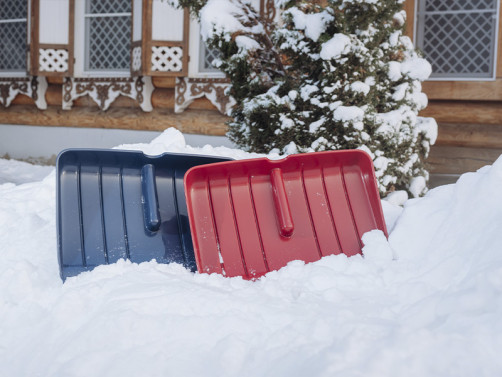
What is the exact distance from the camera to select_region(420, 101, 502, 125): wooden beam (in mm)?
5102

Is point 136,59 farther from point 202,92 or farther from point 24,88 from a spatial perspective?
point 24,88

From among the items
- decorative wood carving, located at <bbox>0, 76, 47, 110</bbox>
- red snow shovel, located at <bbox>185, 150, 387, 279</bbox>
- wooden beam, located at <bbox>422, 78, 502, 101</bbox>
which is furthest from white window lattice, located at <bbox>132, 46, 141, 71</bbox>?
red snow shovel, located at <bbox>185, 150, 387, 279</bbox>

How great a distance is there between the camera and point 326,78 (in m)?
3.34

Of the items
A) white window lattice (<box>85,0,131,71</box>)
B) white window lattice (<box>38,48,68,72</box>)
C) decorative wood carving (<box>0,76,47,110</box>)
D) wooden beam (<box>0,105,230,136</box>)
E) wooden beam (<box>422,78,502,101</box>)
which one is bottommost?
wooden beam (<box>0,105,230,136</box>)

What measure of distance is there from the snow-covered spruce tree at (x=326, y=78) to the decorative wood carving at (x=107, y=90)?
9.22 ft

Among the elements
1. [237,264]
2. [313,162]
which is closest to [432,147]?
[313,162]

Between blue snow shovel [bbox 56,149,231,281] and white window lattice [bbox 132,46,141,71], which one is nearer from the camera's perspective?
blue snow shovel [bbox 56,149,231,281]

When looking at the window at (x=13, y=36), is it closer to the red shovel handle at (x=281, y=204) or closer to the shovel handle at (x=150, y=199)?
the shovel handle at (x=150, y=199)

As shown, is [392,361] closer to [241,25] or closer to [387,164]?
[387,164]

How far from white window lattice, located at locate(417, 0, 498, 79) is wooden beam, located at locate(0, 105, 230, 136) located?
2055 millimetres

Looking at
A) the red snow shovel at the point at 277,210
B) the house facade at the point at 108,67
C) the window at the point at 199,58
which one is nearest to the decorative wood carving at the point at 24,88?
the house facade at the point at 108,67

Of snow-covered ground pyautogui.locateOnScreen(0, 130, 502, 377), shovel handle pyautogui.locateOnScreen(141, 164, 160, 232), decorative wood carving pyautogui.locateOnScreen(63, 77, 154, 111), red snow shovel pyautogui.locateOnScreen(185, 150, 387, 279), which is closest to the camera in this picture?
snow-covered ground pyautogui.locateOnScreen(0, 130, 502, 377)

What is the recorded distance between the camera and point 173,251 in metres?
2.31

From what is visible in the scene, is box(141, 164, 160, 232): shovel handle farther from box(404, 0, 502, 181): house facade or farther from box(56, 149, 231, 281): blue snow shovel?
box(404, 0, 502, 181): house facade
